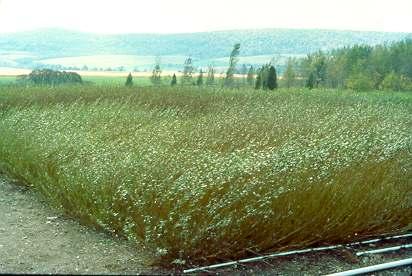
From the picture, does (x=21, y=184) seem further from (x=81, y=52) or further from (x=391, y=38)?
(x=391, y=38)

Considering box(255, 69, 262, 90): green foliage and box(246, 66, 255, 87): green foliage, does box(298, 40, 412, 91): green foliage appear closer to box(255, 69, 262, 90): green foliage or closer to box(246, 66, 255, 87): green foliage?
box(255, 69, 262, 90): green foliage

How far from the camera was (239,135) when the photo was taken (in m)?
6.69

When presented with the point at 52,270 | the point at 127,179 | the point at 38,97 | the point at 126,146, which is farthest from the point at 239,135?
the point at 38,97

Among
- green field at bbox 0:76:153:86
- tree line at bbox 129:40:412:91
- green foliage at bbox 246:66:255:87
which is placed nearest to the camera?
tree line at bbox 129:40:412:91

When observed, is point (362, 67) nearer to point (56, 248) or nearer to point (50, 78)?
point (50, 78)

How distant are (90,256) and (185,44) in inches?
506

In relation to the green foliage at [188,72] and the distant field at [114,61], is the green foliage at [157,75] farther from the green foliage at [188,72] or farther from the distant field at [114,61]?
the green foliage at [188,72]

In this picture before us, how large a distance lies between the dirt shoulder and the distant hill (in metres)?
9.50

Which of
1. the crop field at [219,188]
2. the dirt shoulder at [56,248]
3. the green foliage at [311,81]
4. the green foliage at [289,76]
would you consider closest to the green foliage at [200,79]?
the green foliage at [289,76]

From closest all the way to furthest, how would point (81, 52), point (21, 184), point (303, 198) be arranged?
point (303, 198) < point (21, 184) < point (81, 52)

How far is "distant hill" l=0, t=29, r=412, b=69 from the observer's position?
13.9 metres

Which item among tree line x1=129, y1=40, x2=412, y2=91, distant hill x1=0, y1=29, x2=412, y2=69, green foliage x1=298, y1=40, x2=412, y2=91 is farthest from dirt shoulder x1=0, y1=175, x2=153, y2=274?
tree line x1=129, y1=40, x2=412, y2=91

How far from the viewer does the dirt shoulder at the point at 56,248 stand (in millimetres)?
3572

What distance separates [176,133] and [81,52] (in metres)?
9.08
